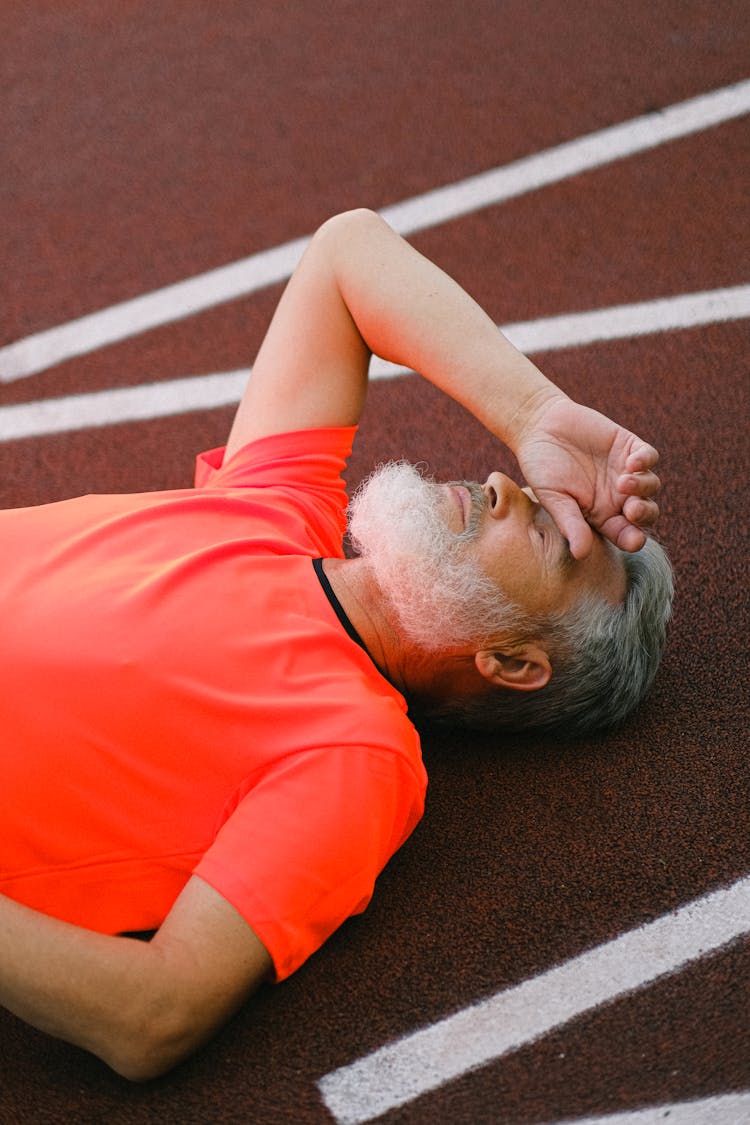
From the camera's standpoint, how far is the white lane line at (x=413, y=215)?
3826 millimetres

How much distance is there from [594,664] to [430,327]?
2.80 feet

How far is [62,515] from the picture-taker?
95.3 inches

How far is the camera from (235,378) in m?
3.66

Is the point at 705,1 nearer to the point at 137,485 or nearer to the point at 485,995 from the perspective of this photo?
the point at 137,485

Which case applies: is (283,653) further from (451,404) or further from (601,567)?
(451,404)

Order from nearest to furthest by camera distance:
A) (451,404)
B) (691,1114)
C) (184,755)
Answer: (691,1114)
(184,755)
(451,404)

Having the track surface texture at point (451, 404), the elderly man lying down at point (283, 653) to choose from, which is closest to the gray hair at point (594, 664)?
the elderly man lying down at point (283, 653)

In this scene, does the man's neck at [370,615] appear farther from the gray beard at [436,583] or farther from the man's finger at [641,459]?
the man's finger at [641,459]

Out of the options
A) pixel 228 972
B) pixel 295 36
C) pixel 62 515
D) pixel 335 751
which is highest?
pixel 295 36

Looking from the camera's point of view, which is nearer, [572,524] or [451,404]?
[572,524]

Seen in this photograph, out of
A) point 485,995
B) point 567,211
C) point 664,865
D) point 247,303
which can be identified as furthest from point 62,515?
point 567,211

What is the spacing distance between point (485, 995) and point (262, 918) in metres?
0.51

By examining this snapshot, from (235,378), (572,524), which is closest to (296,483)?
(572,524)

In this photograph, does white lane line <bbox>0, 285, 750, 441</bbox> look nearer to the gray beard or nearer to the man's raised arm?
the man's raised arm
